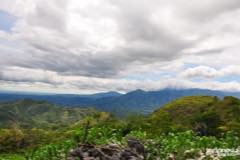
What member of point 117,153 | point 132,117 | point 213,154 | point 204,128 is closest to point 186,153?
point 213,154

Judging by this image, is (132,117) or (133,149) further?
(132,117)

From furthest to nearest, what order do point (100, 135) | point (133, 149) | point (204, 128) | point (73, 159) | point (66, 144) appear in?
point (204, 128)
point (100, 135)
point (66, 144)
point (133, 149)
point (73, 159)

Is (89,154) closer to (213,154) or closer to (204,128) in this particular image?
(213,154)

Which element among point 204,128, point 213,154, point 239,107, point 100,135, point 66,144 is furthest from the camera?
point 239,107

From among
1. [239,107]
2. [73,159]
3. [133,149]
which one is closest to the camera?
[73,159]

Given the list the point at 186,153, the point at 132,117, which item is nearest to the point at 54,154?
the point at 186,153

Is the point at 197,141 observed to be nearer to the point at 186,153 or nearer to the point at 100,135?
the point at 186,153

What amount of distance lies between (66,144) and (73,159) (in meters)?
7.50

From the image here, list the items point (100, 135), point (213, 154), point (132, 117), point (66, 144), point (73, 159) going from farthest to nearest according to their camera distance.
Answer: point (132, 117), point (100, 135), point (66, 144), point (213, 154), point (73, 159)

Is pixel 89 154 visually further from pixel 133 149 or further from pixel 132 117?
pixel 132 117

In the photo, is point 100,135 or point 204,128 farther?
point 204,128

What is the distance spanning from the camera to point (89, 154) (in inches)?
1059

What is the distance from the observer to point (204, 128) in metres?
112

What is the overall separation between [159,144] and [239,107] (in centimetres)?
13954
